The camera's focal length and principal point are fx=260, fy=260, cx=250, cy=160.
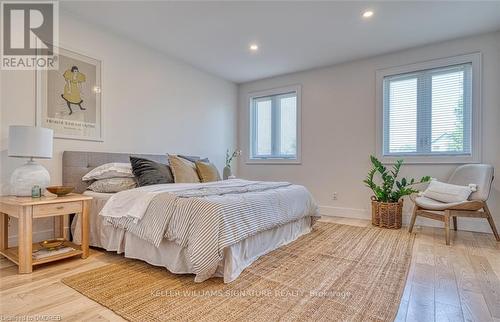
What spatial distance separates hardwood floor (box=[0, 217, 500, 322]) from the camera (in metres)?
1.48

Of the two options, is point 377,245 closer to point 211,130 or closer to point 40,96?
point 211,130

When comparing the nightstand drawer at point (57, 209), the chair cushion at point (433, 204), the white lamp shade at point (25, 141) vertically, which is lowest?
the chair cushion at point (433, 204)

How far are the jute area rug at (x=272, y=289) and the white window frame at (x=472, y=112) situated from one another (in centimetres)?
171

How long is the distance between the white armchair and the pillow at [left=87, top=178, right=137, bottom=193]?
11.1ft

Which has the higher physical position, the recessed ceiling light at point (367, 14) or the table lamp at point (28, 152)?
the recessed ceiling light at point (367, 14)

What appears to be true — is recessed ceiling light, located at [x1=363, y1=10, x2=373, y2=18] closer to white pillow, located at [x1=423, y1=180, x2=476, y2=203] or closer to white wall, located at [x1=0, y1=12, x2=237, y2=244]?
white pillow, located at [x1=423, y1=180, x2=476, y2=203]

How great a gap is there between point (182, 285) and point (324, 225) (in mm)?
2346

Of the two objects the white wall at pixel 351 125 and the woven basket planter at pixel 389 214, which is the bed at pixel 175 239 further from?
the white wall at pixel 351 125

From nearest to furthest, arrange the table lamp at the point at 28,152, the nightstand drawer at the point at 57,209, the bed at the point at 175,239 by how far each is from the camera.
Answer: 1. the bed at the point at 175,239
2. the nightstand drawer at the point at 57,209
3. the table lamp at the point at 28,152

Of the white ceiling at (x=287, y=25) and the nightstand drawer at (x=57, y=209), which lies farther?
the white ceiling at (x=287, y=25)

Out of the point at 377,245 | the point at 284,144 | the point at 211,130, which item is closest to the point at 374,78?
the point at 284,144

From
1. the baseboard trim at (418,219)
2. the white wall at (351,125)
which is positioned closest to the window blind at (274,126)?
the white wall at (351,125)

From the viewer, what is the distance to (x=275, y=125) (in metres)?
5.10

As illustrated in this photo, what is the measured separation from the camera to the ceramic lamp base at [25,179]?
223cm
